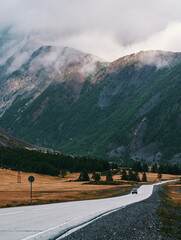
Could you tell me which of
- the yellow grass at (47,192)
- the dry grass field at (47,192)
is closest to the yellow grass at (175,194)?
the dry grass field at (47,192)

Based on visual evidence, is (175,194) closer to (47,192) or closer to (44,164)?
(47,192)

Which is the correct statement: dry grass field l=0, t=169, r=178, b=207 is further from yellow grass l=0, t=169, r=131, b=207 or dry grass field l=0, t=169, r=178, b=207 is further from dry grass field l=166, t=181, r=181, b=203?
dry grass field l=166, t=181, r=181, b=203

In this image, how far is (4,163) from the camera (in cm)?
17262

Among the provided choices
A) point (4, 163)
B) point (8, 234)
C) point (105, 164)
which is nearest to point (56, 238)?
point (8, 234)

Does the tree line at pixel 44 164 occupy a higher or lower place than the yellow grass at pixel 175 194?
higher

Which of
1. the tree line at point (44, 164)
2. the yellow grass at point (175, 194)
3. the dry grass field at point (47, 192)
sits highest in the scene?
the tree line at point (44, 164)

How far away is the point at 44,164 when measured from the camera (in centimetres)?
16750

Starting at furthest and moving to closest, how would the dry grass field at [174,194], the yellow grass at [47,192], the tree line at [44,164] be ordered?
the tree line at [44,164] → the yellow grass at [47,192] → the dry grass field at [174,194]

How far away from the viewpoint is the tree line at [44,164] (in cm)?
16662

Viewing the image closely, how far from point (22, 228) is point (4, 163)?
165 meters

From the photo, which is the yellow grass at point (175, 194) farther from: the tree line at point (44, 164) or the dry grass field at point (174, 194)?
the tree line at point (44, 164)

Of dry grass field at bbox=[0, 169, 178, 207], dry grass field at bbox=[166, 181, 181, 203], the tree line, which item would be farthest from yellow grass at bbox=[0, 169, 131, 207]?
dry grass field at bbox=[166, 181, 181, 203]

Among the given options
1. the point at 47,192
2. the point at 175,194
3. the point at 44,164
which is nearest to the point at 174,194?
the point at 175,194

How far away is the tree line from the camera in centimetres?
16662
